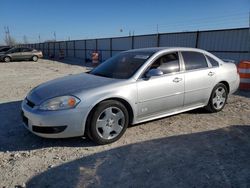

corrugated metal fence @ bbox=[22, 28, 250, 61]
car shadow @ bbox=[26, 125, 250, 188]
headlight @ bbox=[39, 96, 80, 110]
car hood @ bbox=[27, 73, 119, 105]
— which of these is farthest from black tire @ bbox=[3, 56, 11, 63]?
car shadow @ bbox=[26, 125, 250, 188]

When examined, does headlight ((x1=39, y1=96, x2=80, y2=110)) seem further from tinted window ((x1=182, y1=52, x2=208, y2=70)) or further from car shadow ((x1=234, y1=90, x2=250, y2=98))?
car shadow ((x1=234, y1=90, x2=250, y2=98))

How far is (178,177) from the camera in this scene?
117 inches

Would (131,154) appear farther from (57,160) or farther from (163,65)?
(163,65)

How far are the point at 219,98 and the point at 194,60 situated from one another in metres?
1.13

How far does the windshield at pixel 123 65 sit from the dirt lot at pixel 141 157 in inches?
41.6

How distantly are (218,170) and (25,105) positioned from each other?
3.08 meters

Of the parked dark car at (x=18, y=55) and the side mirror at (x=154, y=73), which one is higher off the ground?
the side mirror at (x=154, y=73)

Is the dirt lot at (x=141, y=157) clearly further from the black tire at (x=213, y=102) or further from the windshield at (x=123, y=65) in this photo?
the windshield at (x=123, y=65)

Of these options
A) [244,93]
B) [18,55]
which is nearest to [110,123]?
[244,93]

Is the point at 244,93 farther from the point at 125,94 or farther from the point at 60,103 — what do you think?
the point at 60,103

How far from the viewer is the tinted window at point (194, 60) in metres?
4.83

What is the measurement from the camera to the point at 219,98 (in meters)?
5.43

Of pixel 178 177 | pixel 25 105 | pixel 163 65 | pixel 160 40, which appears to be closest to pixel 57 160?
pixel 25 105

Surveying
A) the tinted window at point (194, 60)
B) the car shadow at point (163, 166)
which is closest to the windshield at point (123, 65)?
the tinted window at point (194, 60)
